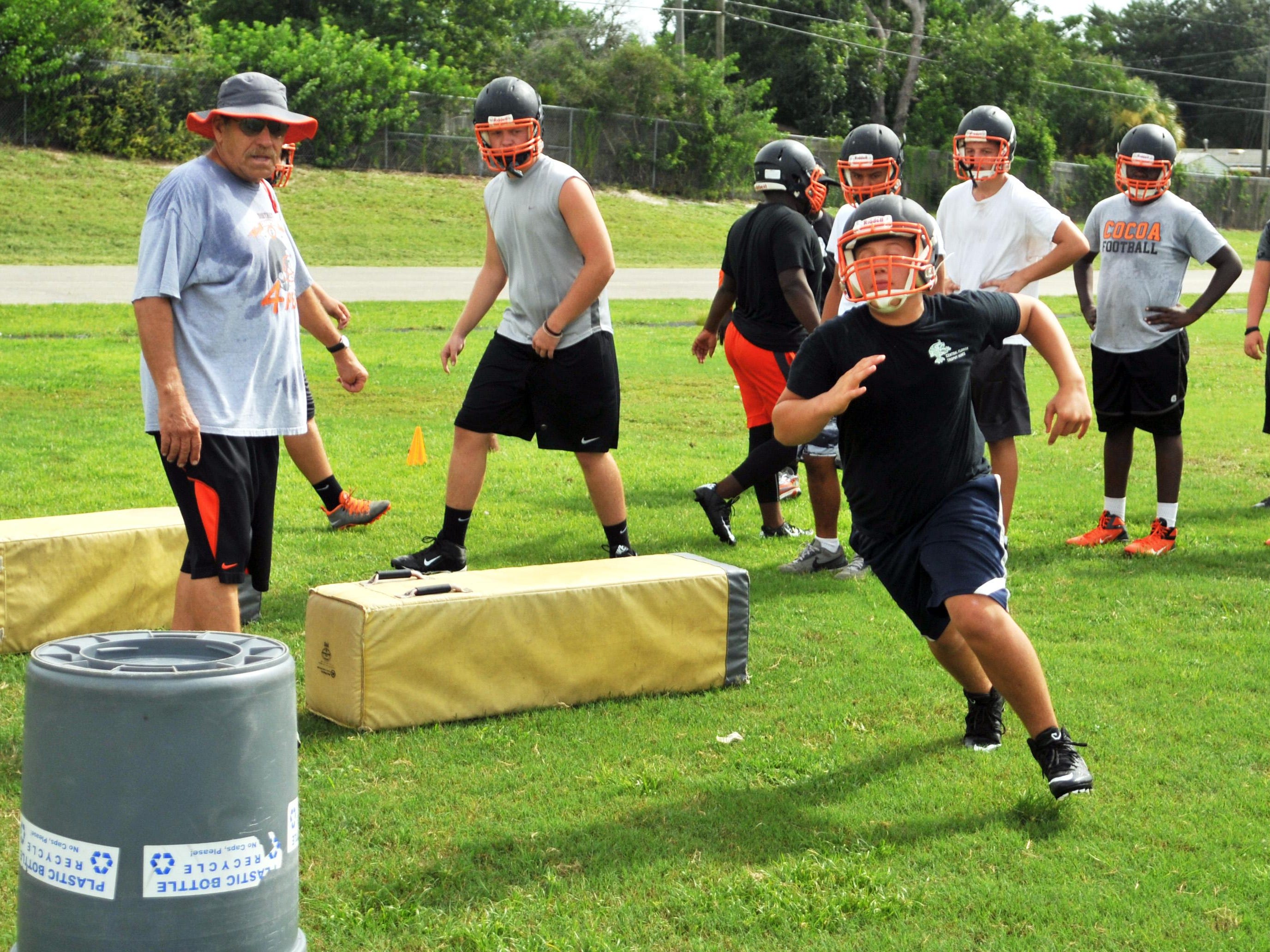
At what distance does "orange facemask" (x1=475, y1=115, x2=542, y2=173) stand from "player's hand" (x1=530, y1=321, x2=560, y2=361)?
2.55ft

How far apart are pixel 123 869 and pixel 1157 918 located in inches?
99.8

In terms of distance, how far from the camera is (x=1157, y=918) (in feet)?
11.7

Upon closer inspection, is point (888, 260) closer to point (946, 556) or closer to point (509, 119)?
point (946, 556)

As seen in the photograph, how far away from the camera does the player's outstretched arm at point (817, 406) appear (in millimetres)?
4051

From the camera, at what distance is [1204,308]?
A: 8.06 meters

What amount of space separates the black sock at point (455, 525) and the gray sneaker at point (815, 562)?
5.66 ft

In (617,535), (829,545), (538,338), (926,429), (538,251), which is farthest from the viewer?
(829,545)

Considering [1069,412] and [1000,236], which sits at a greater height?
[1000,236]

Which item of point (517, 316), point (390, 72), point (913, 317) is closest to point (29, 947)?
point (913, 317)

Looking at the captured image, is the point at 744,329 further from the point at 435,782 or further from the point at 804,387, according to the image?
the point at 435,782

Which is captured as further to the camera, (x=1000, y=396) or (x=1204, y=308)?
(x=1204, y=308)

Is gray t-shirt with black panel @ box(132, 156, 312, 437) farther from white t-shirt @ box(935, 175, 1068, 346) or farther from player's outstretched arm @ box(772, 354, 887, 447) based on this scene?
white t-shirt @ box(935, 175, 1068, 346)

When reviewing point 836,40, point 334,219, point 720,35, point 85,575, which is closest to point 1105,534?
point 85,575

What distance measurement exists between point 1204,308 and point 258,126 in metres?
5.82
